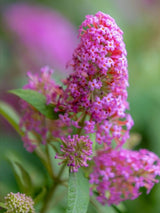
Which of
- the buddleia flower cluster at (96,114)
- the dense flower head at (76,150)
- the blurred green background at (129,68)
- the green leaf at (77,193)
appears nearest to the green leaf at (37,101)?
the buddleia flower cluster at (96,114)

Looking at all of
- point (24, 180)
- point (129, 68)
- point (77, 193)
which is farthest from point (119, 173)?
point (129, 68)

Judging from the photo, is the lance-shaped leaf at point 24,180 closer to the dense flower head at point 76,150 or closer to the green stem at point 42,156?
the green stem at point 42,156

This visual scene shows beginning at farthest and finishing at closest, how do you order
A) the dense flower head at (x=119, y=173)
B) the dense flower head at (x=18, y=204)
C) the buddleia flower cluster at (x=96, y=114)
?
the dense flower head at (x=119, y=173), the buddleia flower cluster at (x=96, y=114), the dense flower head at (x=18, y=204)

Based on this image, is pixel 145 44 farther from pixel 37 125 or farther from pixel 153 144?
pixel 37 125

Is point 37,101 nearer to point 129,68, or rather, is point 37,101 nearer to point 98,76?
point 98,76

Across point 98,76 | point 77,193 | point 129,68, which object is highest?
point 129,68
